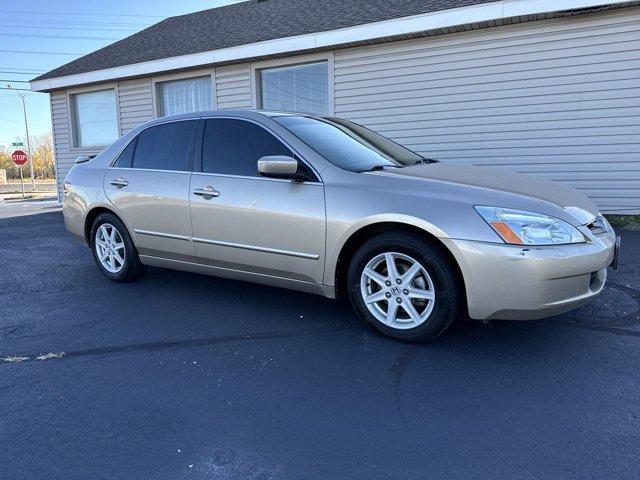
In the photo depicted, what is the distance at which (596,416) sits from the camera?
8.29 feet

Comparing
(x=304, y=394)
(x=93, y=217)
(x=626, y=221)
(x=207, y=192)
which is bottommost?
(x=304, y=394)

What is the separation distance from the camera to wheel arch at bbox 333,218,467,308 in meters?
3.21

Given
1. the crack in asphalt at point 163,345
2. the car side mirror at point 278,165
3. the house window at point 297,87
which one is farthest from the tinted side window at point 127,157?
the house window at point 297,87

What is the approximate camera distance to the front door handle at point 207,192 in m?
4.10

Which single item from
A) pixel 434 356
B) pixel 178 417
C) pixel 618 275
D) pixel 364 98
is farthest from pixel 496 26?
pixel 178 417

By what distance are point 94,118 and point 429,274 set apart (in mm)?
12106

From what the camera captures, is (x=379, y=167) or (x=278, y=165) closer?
(x=278, y=165)

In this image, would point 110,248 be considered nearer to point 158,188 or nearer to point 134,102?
point 158,188

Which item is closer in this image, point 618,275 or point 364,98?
→ point 618,275

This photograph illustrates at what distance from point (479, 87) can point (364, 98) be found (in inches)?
79.7

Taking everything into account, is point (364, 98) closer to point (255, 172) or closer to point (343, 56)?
point (343, 56)

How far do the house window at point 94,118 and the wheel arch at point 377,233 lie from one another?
35.0 feet

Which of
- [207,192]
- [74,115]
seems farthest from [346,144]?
[74,115]

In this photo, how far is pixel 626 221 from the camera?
7.32 meters
